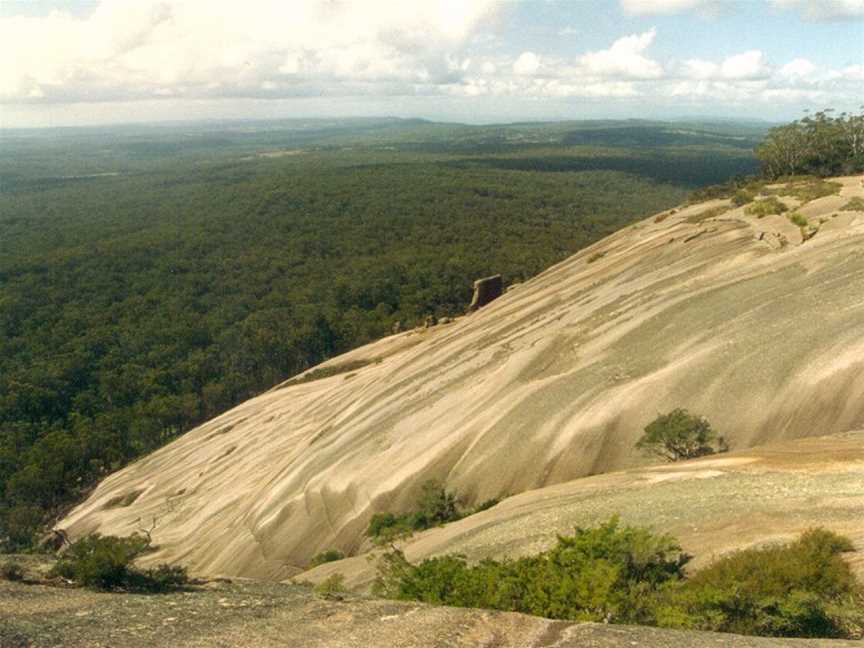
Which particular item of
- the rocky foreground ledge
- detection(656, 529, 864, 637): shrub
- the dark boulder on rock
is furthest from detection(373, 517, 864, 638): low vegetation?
the dark boulder on rock

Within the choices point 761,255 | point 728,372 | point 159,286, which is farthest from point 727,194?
point 159,286

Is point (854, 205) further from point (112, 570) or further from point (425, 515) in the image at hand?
point (112, 570)

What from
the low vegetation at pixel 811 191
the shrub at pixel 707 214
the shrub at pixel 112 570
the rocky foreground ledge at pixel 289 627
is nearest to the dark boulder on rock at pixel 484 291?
the shrub at pixel 707 214

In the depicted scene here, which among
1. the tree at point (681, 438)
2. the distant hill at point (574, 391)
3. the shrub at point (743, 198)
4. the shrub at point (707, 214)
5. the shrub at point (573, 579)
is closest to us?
the shrub at point (573, 579)

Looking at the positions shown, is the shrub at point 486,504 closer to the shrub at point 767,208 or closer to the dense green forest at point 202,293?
the shrub at point 767,208

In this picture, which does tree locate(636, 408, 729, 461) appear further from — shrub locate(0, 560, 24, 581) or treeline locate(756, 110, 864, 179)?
treeline locate(756, 110, 864, 179)

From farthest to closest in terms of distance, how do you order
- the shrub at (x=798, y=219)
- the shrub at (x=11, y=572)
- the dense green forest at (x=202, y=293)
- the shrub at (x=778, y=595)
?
the dense green forest at (x=202, y=293) → the shrub at (x=798, y=219) → the shrub at (x=11, y=572) → the shrub at (x=778, y=595)
